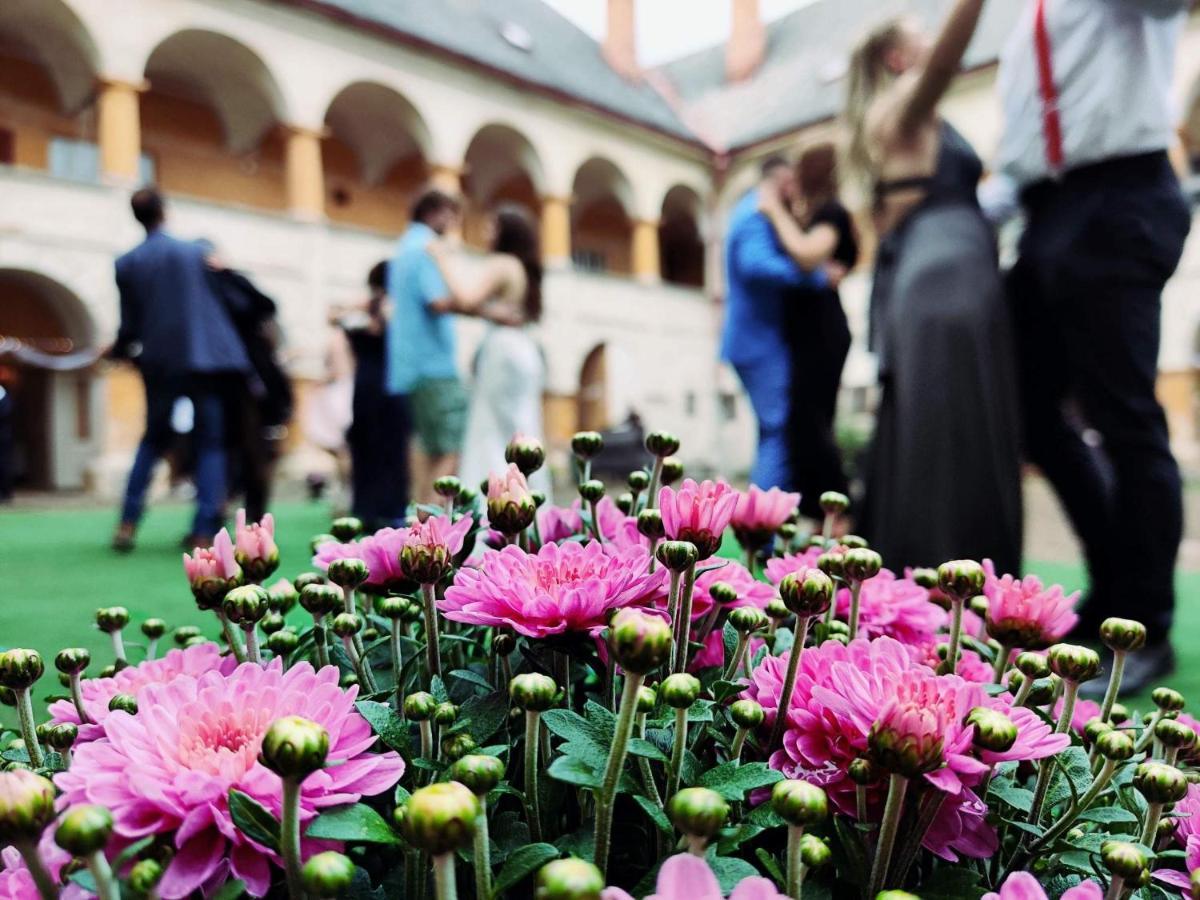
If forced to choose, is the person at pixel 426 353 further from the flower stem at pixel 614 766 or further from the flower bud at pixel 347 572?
the flower stem at pixel 614 766

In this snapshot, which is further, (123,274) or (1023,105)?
(123,274)

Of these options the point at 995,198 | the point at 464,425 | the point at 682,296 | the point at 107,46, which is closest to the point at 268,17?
the point at 107,46

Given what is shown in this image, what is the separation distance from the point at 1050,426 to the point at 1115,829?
185 cm

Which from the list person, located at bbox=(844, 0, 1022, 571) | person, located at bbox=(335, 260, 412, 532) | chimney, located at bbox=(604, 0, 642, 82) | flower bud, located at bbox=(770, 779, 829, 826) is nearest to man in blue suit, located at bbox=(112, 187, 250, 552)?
person, located at bbox=(335, 260, 412, 532)

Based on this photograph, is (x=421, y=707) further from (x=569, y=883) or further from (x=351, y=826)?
A: (x=569, y=883)

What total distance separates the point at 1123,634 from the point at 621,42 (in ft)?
74.5

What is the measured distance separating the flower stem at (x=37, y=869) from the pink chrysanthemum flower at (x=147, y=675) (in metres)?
0.24

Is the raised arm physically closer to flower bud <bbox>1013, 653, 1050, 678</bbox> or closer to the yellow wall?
flower bud <bbox>1013, 653, 1050, 678</bbox>

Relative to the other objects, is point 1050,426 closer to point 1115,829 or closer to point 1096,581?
point 1096,581

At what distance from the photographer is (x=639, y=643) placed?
0.35 m

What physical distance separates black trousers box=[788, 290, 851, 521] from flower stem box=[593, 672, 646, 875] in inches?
117

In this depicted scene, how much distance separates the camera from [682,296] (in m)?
18.6

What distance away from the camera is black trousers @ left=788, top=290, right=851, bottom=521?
3326 mm

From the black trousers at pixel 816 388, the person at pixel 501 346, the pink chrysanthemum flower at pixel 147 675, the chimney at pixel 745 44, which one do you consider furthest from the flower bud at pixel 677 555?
the chimney at pixel 745 44
